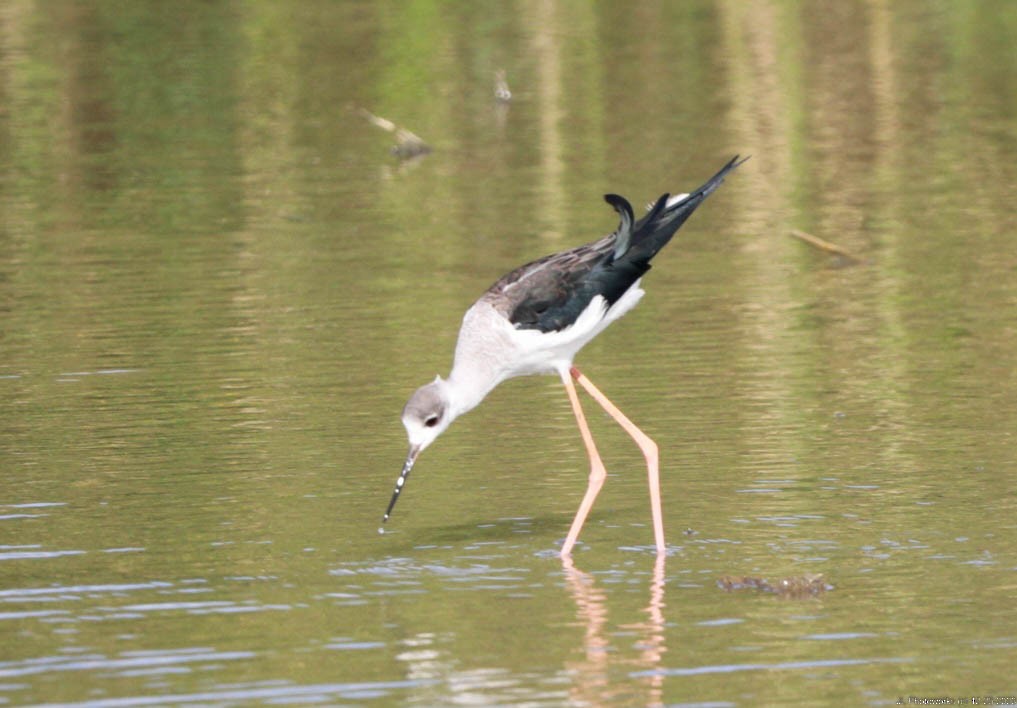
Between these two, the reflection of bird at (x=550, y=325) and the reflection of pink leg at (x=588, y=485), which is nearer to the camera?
the reflection of bird at (x=550, y=325)

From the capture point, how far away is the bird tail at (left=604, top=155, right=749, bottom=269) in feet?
29.9

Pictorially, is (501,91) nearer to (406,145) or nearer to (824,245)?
(406,145)

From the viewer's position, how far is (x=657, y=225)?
30.6 ft

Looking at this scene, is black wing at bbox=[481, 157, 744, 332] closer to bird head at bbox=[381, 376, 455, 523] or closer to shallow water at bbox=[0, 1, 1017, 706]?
bird head at bbox=[381, 376, 455, 523]

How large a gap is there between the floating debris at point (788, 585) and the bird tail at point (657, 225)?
1.78m

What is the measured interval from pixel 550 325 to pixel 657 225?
867 millimetres

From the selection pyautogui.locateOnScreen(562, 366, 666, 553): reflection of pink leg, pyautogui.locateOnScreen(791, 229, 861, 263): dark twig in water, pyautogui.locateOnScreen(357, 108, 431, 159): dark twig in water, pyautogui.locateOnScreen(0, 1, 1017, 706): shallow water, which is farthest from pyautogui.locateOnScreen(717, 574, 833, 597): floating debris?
pyautogui.locateOnScreen(357, 108, 431, 159): dark twig in water

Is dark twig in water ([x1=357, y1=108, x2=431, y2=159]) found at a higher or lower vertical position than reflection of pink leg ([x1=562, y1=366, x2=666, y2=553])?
higher

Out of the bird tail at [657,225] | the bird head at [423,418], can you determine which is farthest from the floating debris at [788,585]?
the bird tail at [657,225]

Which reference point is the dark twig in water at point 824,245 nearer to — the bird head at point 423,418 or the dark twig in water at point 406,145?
the dark twig in water at point 406,145


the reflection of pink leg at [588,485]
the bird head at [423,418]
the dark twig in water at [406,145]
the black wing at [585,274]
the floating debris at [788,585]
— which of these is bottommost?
the floating debris at [788,585]

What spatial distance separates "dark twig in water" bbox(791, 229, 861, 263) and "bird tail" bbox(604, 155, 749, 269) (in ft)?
17.4

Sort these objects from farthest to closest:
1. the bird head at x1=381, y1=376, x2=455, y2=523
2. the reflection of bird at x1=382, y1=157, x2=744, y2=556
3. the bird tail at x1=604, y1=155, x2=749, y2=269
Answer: the bird tail at x1=604, y1=155, x2=749, y2=269 → the reflection of bird at x1=382, y1=157, x2=744, y2=556 → the bird head at x1=381, y1=376, x2=455, y2=523

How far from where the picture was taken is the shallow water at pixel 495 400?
7.35 metres
